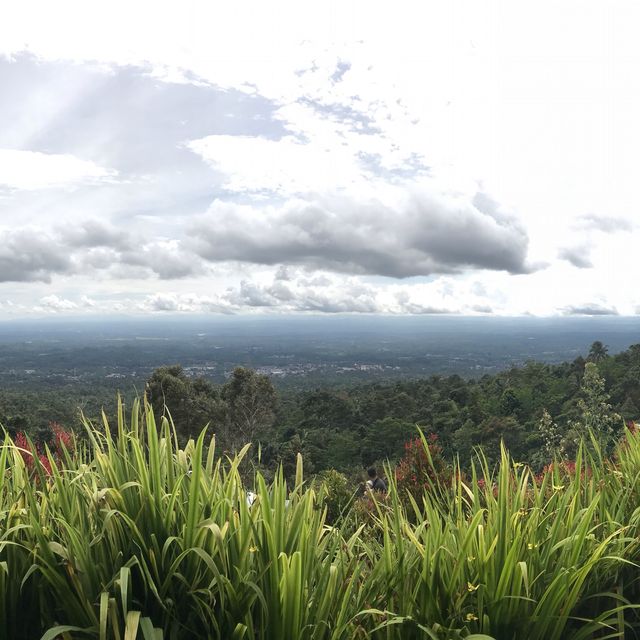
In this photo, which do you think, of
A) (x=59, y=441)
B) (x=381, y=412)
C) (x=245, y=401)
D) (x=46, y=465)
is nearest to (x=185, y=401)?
(x=245, y=401)

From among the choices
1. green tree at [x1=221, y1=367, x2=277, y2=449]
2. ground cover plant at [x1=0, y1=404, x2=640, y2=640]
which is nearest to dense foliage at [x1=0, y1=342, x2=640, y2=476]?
green tree at [x1=221, y1=367, x2=277, y2=449]

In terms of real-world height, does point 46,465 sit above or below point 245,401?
above

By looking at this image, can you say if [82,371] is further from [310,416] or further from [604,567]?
[604,567]

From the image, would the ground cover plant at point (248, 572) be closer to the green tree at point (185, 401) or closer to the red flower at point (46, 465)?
the red flower at point (46, 465)

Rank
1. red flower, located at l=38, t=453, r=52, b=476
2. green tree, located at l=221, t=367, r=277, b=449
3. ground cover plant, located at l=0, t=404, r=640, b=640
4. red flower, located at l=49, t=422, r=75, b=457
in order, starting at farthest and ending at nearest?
green tree, located at l=221, t=367, r=277, b=449, red flower, located at l=38, t=453, r=52, b=476, red flower, located at l=49, t=422, r=75, b=457, ground cover plant, located at l=0, t=404, r=640, b=640

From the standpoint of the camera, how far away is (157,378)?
2511 cm

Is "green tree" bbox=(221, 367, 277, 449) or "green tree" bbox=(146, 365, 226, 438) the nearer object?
"green tree" bbox=(146, 365, 226, 438)

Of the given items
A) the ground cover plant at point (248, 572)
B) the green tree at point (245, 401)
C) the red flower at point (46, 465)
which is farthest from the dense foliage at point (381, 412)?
the ground cover plant at point (248, 572)

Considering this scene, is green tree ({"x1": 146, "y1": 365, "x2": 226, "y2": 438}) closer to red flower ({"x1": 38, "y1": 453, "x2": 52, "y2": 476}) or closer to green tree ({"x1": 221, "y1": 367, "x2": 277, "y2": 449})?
green tree ({"x1": 221, "y1": 367, "x2": 277, "y2": 449})

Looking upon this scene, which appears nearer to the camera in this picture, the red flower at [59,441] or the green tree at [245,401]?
the red flower at [59,441]

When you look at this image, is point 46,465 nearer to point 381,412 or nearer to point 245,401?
point 245,401

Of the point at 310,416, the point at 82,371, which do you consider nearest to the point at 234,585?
the point at 310,416

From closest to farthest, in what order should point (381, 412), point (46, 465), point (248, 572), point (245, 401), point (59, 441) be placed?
1. point (248, 572)
2. point (59, 441)
3. point (46, 465)
4. point (245, 401)
5. point (381, 412)

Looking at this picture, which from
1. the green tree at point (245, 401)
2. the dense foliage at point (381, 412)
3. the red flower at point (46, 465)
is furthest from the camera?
the green tree at point (245, 401)
